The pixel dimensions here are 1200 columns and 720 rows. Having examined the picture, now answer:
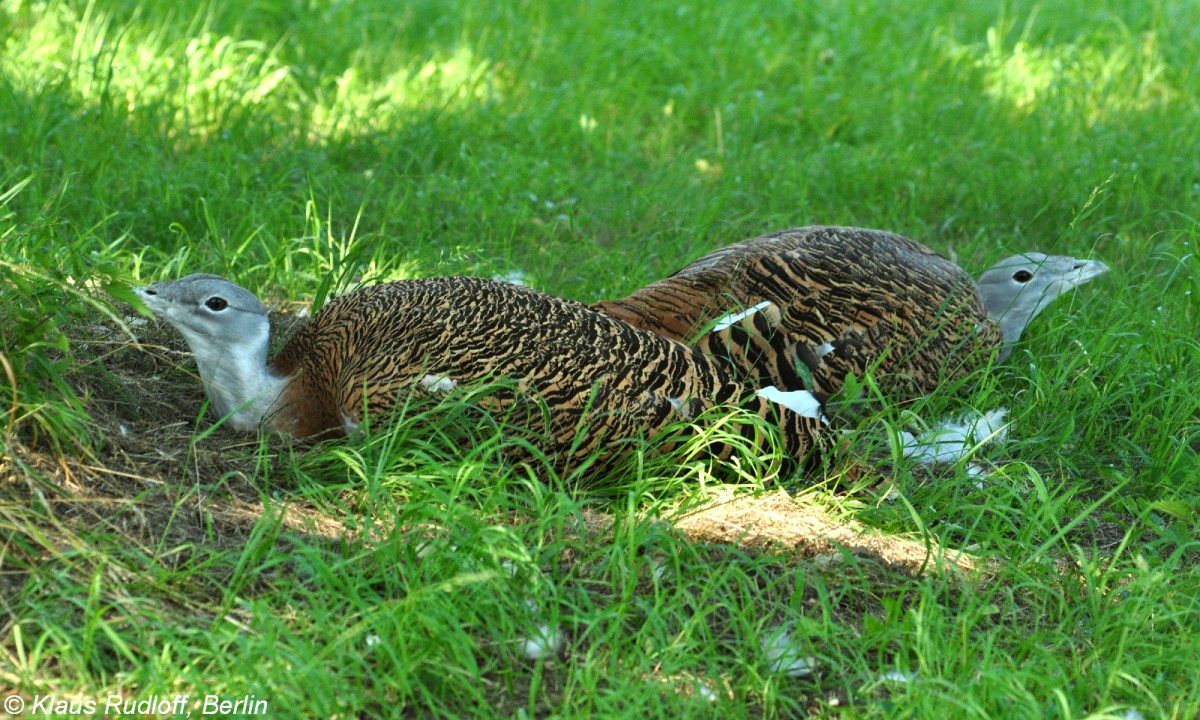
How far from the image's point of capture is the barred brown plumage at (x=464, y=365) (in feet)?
10.7

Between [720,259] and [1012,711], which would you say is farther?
[720,259]

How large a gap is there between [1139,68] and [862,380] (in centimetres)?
383

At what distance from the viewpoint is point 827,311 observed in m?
3.91

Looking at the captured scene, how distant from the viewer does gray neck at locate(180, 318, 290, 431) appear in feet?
11.3

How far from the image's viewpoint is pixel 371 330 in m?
3.43

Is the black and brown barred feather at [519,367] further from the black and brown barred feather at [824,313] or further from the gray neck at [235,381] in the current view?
the black and brown barred feather at [824,313]

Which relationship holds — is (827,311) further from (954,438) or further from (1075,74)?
(1075,74)

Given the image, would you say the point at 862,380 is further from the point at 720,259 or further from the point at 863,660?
the point at 863,660

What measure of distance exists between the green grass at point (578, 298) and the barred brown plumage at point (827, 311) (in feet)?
0.63

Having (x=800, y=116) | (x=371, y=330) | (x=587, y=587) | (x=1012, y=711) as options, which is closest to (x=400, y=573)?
(x=587, y=587)

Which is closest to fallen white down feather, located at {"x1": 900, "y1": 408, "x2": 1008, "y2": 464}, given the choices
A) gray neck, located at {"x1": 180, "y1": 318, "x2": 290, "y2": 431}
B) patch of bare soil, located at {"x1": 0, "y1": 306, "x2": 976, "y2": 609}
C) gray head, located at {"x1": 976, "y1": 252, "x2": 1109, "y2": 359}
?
patch of bare soil, located at {"x1": 0, "y1": 306, "x2": 976, "y2": 609}

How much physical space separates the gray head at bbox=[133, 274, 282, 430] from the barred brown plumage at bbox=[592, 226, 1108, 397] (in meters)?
1.09

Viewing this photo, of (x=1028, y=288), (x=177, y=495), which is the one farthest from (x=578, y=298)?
Result: (x=177, y=495)

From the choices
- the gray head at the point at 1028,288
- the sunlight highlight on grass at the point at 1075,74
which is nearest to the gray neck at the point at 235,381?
the gray head at the point at 1028,288
